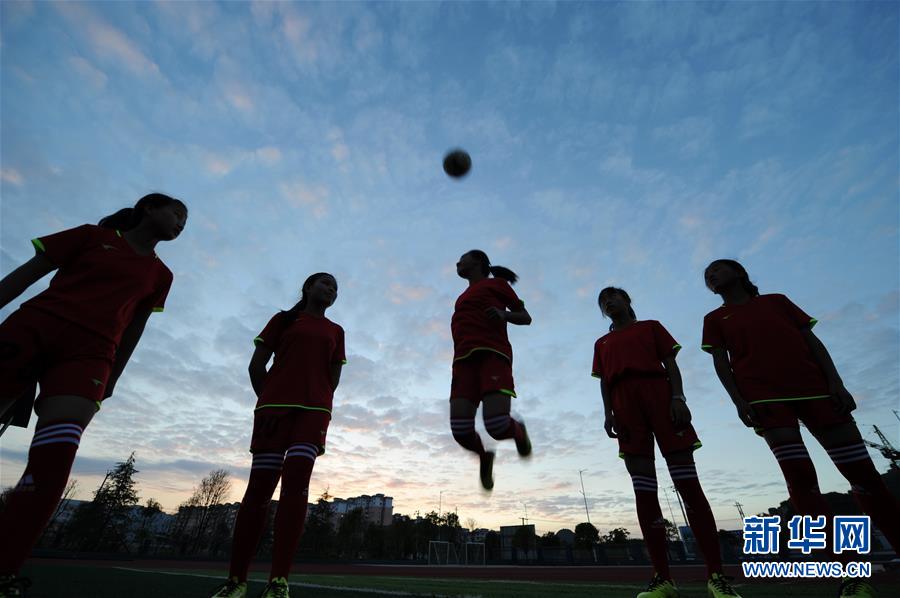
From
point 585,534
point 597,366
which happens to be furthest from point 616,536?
point 597,366

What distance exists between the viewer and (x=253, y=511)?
132 inches

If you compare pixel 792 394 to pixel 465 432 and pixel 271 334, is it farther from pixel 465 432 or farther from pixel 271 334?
pixel 271 334

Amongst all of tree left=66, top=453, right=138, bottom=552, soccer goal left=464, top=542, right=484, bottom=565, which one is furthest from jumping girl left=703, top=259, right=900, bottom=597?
tree left=66, top=453, right=138, bottom=552

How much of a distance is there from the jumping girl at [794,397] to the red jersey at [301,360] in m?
3.52

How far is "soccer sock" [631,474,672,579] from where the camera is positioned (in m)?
3.57

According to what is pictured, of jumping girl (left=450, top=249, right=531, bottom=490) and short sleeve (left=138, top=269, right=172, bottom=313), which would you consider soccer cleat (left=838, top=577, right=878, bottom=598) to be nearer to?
jumping girl (left=450, top=249, right=531, bottom=490)

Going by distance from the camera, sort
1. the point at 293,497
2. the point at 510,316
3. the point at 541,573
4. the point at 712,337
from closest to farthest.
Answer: the point at 293,497, the point at 510,316, the point at 712,337, the point at 541,573

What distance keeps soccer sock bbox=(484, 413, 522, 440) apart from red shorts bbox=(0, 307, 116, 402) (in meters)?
2.63

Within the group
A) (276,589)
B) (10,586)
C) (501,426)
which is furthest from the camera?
(501,426)

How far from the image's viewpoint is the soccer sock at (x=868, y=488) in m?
3.27

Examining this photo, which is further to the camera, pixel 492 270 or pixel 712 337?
pixel 492 270

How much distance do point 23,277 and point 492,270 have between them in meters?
3.76

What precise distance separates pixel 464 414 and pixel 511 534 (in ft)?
361

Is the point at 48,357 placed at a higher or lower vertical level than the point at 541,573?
higher
